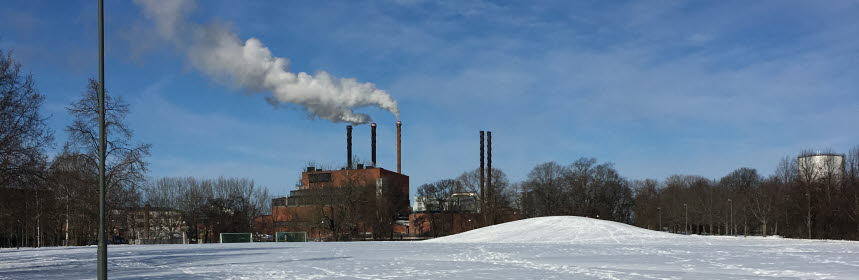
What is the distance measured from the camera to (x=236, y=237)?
61406 millimetres

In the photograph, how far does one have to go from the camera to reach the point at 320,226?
265 feet

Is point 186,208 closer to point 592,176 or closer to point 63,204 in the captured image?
point 63,204

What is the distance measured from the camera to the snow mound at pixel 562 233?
49969 mm

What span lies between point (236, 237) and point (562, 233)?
28.8 m

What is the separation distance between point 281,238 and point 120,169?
2333 cm

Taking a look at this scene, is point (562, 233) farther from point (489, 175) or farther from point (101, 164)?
point (489, 175)

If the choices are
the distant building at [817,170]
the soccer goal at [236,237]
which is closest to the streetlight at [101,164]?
the soccer goal at [236,237]

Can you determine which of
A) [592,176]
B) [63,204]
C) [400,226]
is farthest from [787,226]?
[63,204]

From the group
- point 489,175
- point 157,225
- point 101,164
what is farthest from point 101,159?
point 489,175

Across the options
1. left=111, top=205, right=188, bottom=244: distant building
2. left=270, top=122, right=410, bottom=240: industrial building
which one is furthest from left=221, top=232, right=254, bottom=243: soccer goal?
left=111, top=205, right=188, bottom=244: distant building

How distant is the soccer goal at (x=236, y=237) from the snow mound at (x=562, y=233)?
1773 cm

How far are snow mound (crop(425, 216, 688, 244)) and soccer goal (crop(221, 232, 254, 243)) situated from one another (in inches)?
698

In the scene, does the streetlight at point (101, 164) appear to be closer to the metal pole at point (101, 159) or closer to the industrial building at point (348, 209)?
the metal pole at point (101, 159)

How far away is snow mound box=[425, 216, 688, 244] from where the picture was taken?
→ 50.0 meters
